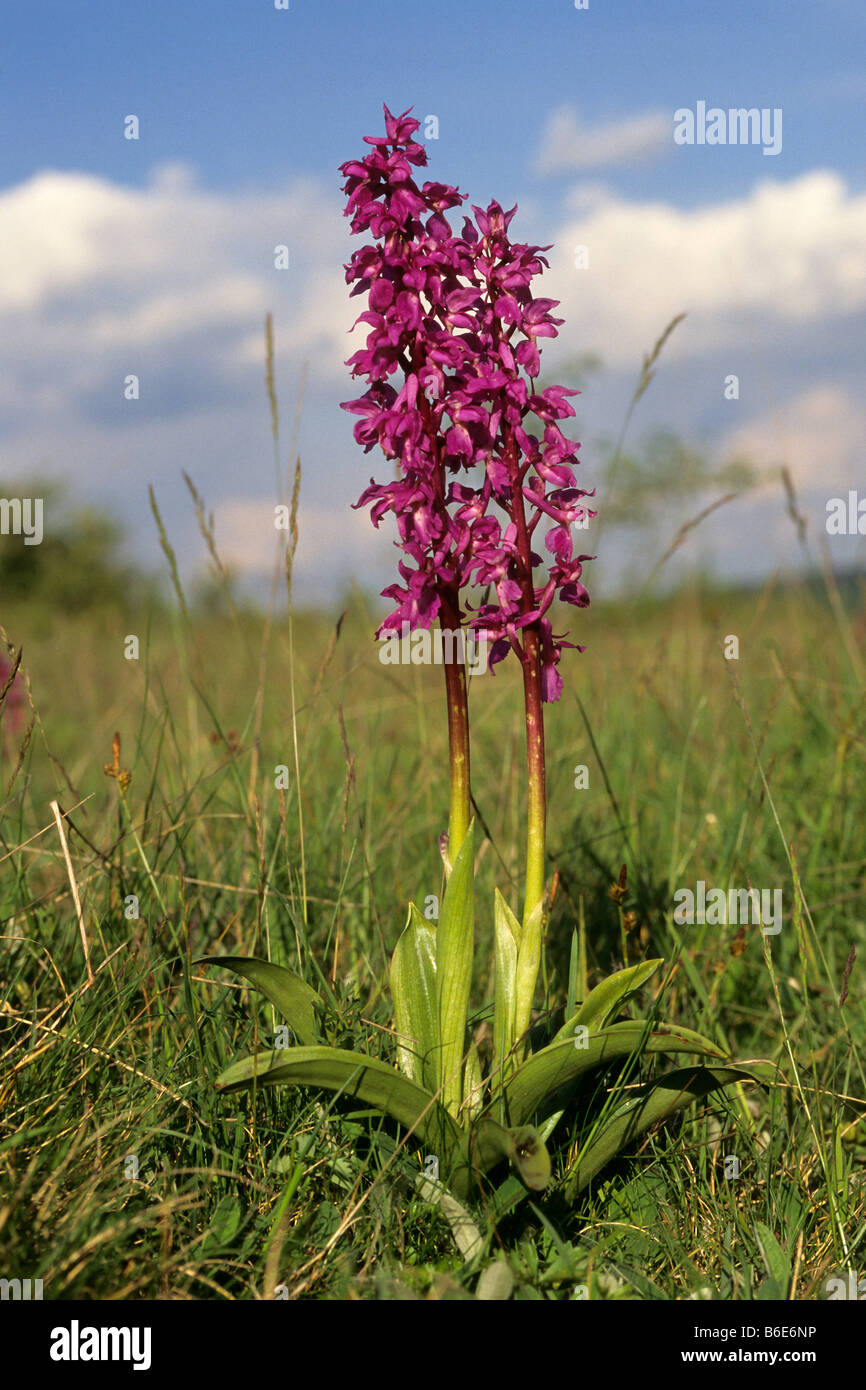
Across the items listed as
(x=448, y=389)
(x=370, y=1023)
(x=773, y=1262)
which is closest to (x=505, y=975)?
(x=370, y=1023)

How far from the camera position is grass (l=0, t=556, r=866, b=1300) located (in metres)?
2.45

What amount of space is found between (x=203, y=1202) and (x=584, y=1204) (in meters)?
1.04

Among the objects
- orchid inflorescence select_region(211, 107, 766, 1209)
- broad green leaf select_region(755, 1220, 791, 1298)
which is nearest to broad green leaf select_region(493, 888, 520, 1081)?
orchid inflorescence select_region(211, 107, 766, 1209)

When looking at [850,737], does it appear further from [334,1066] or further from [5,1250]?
[5,1250]

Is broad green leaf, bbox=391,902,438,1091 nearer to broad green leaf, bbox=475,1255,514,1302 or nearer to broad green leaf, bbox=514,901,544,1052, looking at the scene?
broad green leaf, bbox=514,901,544,1052

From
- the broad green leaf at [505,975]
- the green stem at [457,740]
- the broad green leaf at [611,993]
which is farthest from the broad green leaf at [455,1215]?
the green stem at [457,740]

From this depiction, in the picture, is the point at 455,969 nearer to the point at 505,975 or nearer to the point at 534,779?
the point at 505,975

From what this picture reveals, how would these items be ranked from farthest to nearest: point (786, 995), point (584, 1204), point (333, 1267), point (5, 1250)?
point (786, 995) < point (584, 1204) < point (333, 1267) < point (5, 1250)

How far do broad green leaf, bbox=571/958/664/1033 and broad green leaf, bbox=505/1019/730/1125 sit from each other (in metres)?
0.07

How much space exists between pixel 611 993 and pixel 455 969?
0.39 metres
